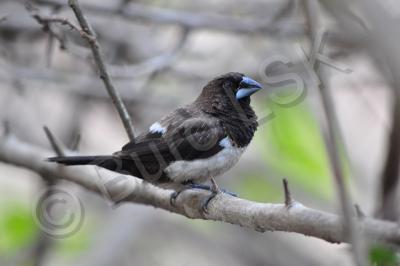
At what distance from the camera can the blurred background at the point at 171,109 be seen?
5.21 meters

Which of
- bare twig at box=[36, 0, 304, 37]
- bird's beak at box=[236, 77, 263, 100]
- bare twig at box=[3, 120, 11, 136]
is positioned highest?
bare twig at box=[36, 0, 304, 37]

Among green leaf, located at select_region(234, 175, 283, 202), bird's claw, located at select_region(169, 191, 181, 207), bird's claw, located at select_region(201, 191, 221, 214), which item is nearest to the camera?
bird's claw, located at select_region(201, 191, 221, 214)

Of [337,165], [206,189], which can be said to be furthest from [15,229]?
[337,165]

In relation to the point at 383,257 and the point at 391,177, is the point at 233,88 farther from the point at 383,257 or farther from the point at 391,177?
the point at 383,257

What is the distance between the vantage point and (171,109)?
6.04 m

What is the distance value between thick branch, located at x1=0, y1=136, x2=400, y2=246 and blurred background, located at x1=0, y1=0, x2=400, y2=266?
1.74 feet

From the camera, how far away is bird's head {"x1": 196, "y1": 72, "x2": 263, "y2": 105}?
13.6 feet

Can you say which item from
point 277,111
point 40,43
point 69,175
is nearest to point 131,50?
point 40,43

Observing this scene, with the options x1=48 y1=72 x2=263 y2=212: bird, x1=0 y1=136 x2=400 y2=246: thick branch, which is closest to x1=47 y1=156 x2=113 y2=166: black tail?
x1=48 y1=72 x2=263 y2=212: bird

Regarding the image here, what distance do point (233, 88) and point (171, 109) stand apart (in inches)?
73.5

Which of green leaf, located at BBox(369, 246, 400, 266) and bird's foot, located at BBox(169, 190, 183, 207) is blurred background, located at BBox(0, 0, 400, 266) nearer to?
bird's foot, located at BBox(169, 190, 183, 207)

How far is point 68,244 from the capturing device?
572 cm

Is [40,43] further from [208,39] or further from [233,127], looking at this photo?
[233,127]

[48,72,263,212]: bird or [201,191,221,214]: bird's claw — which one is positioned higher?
[48,72,263,212]: bird
